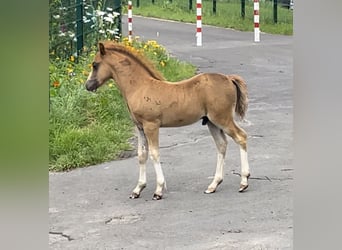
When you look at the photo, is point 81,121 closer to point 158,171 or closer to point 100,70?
point 100,70

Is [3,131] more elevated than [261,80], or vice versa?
[3,131]

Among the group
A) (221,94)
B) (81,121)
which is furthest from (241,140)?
(81,121)

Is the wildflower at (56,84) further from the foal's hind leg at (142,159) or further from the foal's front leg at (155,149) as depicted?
the foal's front leg at (155,149)

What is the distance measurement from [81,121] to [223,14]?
1146 cm

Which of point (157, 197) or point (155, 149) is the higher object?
point (155, 149)

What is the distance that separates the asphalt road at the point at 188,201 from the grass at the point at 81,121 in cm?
17

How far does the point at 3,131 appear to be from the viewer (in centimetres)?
142

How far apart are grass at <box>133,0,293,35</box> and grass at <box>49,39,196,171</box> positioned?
817cm

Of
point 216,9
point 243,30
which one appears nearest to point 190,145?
point 243,30

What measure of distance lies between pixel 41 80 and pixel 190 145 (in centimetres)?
447

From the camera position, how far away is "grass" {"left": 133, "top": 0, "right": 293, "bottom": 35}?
609 inches

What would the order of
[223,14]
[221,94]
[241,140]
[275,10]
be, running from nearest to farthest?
1. [221,94]
2. [241,140]
3. [275,10]
4. [223,14]

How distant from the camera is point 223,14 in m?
17.2

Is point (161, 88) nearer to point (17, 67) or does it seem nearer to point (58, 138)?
point (58, 138)
